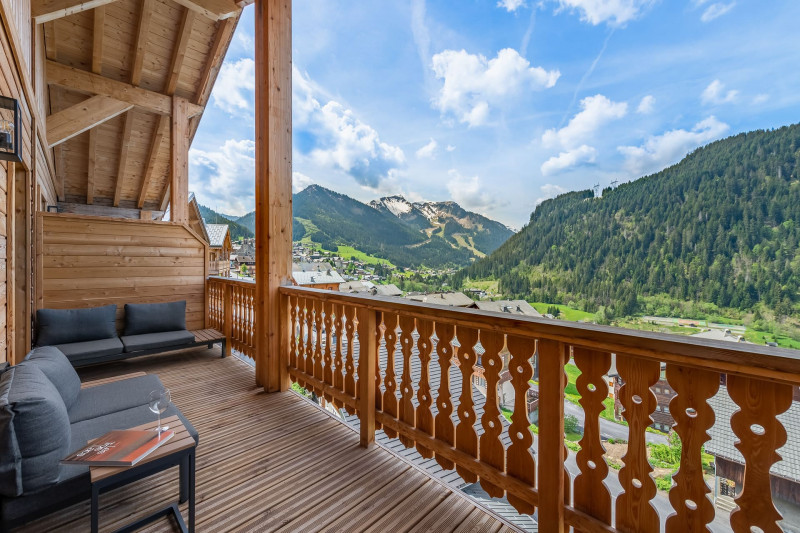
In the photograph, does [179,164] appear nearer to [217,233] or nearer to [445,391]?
[217,233]

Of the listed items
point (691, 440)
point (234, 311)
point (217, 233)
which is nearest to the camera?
point (691, 440)

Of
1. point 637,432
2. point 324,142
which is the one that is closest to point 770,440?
point 637,432

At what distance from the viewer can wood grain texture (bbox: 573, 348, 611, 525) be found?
141 cm

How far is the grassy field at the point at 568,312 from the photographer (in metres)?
1.52

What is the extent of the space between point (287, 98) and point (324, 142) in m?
0.92

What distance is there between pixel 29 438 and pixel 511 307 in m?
2.20

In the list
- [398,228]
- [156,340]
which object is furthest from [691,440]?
[156,340]

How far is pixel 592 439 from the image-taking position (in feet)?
4.72

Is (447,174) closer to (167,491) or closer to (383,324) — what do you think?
(383,324)

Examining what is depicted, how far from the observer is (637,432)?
1325 millimetres

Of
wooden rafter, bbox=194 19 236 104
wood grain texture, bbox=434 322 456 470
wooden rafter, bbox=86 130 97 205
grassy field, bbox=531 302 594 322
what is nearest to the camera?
grassy field, bbox=531 302 594 322

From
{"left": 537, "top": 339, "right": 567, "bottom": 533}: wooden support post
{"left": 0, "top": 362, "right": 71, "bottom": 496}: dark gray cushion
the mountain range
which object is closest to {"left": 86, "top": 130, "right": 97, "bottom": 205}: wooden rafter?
the mountain range

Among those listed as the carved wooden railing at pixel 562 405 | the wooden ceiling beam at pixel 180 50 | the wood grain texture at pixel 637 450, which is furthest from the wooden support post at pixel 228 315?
the wood grain texture at pixel 637 450

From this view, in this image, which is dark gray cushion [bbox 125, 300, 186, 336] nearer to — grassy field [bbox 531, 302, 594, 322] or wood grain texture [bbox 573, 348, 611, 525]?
grassy field [bbox 531, 302, 594, 322]
